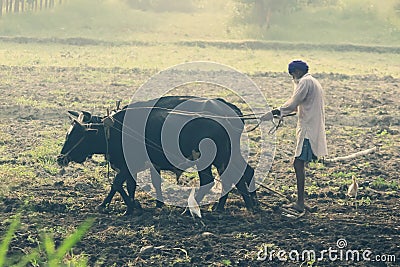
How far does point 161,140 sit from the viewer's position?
344 inches

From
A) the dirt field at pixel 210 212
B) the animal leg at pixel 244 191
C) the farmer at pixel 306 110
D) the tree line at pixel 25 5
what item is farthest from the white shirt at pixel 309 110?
the tree line at pixel 25 5

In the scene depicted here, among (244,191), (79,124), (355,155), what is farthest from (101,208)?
(355,155)

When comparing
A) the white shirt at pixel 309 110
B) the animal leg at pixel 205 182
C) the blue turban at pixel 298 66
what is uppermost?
the blue turban at pixel 298 66

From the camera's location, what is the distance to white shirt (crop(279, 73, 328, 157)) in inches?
325

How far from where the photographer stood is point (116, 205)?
9.10 metres

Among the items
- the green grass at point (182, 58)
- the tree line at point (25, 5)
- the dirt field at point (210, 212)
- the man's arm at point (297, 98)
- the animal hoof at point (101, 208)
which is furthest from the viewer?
the tree line at point (25, 5)

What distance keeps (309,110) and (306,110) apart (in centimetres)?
4

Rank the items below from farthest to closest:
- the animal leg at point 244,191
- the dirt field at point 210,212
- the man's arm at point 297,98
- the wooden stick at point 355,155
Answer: the wooden stick at point 355,155, the animal leg at point 244,191, the man's arm at point 297,98, the dirt field at point 210,212

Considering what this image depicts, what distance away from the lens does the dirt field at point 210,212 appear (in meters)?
7.30

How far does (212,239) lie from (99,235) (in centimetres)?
121

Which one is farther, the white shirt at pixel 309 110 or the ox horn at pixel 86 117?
the ox horn at pixel 86 117

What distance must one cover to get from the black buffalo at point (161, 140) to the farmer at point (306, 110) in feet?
2.10

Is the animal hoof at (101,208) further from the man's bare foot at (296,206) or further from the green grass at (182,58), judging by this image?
the green grass at (182,58)

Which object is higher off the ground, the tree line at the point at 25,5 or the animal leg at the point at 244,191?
the tree line at the point at 25,5
